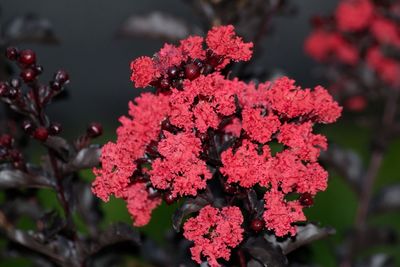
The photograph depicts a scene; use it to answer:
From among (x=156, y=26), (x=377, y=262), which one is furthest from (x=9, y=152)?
(x=377, y=262)

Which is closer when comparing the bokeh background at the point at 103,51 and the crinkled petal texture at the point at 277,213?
the crinkled petal texture at the point at 277,213

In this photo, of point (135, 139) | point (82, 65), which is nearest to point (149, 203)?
point (135, 139)

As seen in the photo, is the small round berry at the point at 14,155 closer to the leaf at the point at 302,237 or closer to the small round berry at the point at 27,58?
the small round berry at the point at 27,58

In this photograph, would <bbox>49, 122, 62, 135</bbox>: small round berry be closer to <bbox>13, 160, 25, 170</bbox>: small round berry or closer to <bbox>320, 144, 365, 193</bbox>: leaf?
<bbox>13, 160, 25, 170</bbox>: small round berry

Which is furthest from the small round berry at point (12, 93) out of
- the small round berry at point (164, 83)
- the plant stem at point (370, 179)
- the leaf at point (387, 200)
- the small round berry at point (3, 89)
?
the leaf at point (387, 200)

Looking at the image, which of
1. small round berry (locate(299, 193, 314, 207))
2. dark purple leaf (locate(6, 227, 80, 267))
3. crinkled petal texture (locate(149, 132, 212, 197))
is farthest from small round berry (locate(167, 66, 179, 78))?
dark purple leaf (locate(6, 227, 80, 267))

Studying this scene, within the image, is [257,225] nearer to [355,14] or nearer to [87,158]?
[87,158]
